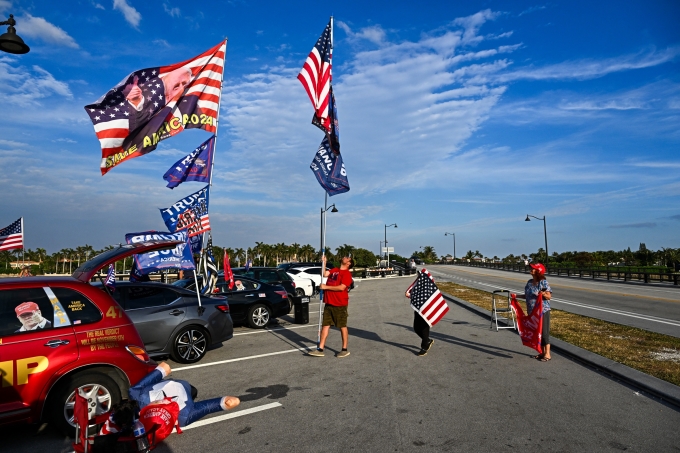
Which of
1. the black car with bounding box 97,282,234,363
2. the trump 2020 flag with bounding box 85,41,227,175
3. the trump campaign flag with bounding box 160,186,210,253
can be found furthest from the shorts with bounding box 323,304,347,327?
the trump 2020 flag with bounding box 85,41,227,175

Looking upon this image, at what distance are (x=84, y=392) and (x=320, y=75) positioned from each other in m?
7.55

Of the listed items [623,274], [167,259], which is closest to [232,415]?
[167,259]

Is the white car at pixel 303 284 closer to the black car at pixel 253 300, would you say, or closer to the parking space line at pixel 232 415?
the black car at pixel 253 300

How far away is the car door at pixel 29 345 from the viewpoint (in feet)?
14.1

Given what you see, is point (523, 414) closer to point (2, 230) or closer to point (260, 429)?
point (260, 429)

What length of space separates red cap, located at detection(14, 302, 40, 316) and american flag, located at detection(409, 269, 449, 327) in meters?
6.18

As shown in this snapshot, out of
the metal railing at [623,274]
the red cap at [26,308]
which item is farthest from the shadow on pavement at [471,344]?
the metal railing at [623,274]

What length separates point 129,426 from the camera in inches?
158

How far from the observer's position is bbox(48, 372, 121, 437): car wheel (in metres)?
4.54

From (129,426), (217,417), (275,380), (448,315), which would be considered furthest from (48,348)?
(448,315)

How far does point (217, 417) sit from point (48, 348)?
6.30 ft

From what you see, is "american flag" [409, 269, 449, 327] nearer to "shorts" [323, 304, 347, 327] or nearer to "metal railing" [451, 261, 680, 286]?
"shorts" [323, 304, 347, 327]

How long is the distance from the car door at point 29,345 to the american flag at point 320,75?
20.8 feet

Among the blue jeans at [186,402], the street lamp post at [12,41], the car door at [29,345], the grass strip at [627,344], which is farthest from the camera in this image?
the street lamp post at [12,41]
